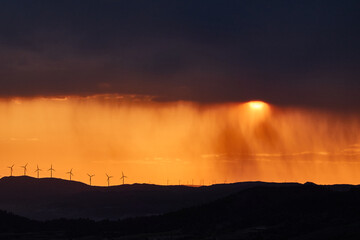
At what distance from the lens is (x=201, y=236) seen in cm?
14812

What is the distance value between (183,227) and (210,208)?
1330cm

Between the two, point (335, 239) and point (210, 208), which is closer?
point (335, 239)

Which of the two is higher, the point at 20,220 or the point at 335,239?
the point at 20,220

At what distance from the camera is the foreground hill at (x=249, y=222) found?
13838cm

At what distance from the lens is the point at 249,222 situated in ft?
515

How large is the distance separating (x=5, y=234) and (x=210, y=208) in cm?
4249

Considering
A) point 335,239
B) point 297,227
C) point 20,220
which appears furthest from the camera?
point 20,220

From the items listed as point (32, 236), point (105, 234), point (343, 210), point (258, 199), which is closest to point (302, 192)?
point (258, 199)

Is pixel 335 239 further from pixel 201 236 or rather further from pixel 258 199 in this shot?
pixel 258 199

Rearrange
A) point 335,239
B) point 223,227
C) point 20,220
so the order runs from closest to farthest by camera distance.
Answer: point 335,239 < point 223,227 < point 20,220

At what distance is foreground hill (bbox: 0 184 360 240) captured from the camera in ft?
454

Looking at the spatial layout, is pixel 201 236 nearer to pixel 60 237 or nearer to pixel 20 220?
pixel 60 237

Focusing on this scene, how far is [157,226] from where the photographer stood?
169500mm

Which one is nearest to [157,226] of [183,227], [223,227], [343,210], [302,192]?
[183,227]
